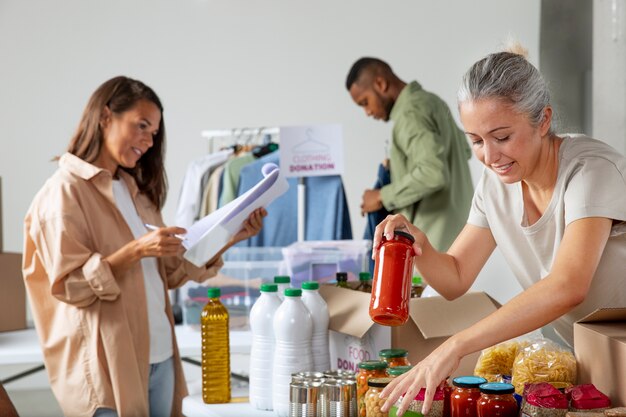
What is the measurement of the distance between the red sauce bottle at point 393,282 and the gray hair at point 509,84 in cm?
33

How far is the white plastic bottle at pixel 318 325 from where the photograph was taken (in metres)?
1.88

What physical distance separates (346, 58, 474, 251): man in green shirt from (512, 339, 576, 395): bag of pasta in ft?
6.83

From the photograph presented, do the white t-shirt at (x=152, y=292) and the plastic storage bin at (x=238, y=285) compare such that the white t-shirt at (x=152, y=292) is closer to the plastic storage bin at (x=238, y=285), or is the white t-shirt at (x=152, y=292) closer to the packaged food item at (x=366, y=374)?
the plastic storage bin at (x=238, y=285)

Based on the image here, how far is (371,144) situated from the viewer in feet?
19.1

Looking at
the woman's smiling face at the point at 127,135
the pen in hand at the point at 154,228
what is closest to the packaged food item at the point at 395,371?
the pen in hand at the point at 154,228

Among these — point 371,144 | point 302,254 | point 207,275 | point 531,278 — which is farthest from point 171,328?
point 371,144

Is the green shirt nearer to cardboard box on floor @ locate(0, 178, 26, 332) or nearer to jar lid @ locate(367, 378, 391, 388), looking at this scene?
cardboard box on floor @ locate(0, 178, 26, 332)

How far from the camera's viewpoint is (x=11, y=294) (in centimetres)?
376

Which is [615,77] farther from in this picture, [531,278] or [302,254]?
[531,278]

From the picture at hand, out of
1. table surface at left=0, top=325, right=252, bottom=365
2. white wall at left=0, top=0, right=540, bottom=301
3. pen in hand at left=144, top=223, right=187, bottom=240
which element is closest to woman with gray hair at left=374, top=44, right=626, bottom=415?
pen in hand at left=144, top=223, right=187, bottom=240

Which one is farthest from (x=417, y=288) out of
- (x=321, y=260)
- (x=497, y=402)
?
(x=321, y=260)

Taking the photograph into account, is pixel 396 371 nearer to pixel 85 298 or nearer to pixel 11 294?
pixel 85 298

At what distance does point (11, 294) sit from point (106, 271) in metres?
1.62

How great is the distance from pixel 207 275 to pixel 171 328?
0.26 metres
